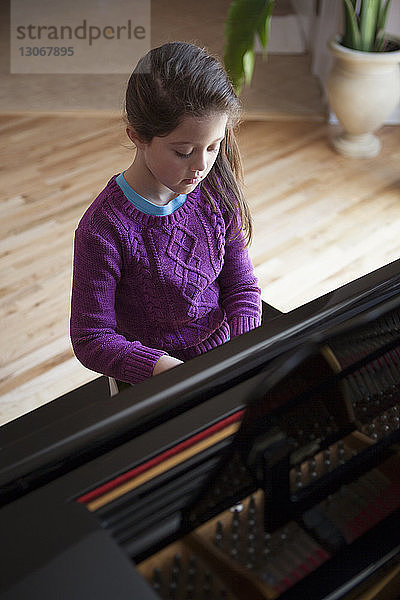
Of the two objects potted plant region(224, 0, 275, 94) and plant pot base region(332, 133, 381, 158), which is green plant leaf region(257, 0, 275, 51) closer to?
potted plant region(224, 0, 275, 94)

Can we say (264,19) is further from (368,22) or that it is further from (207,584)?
(207,584)

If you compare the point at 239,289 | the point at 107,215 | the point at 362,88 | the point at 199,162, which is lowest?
the point at 362,88

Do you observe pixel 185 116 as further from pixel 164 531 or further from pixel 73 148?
pixel 73 148

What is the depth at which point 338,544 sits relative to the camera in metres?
0.76

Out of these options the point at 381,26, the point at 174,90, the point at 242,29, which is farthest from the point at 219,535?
the point at 381,26

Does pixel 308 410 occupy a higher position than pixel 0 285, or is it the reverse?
pixel 308 410

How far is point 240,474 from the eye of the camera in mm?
765

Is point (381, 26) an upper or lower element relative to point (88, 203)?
upper

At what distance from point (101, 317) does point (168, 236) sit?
176 millimetres

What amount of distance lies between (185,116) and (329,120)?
275cm

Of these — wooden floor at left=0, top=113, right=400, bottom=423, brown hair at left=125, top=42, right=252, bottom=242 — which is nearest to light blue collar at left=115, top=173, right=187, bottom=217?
brown hair at left=125, top=42, right=252, bottom=242

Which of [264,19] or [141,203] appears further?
[264,19]

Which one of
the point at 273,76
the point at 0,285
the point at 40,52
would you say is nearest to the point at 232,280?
the point at 0,285

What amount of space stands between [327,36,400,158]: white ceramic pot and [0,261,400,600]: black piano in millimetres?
2450
